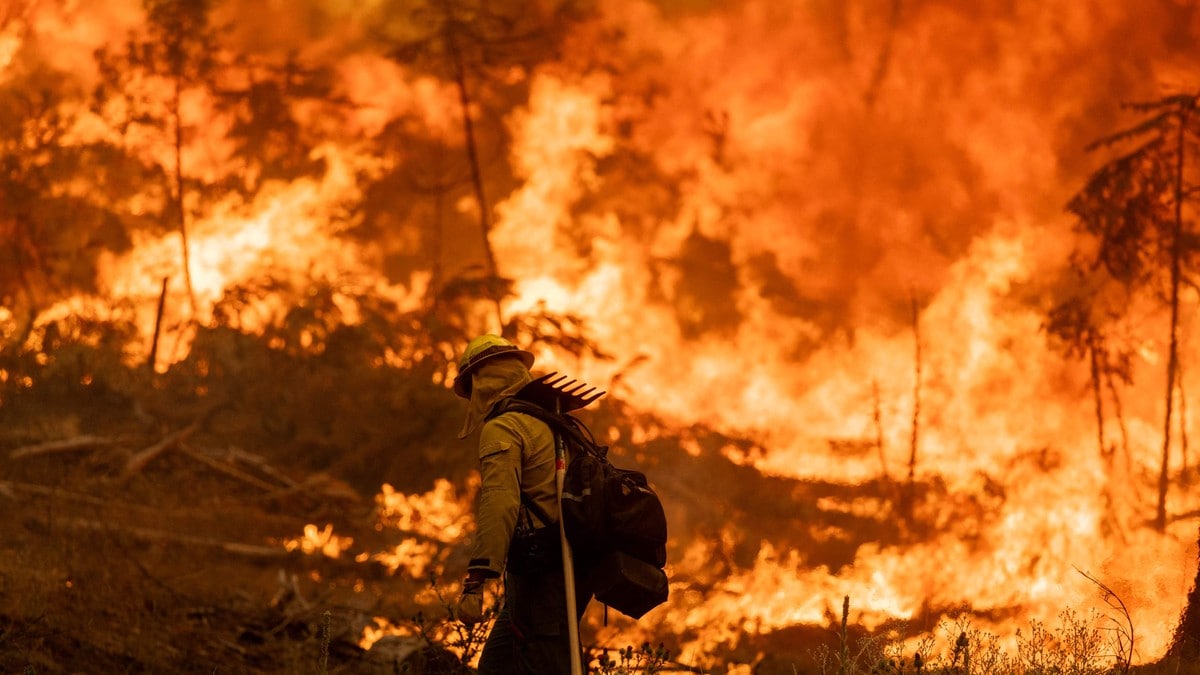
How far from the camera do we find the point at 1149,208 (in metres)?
11.1

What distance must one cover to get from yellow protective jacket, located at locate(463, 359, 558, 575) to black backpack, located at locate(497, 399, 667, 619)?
87 millimetres

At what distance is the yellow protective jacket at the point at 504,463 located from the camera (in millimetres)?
4316

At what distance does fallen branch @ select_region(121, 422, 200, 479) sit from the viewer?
1175 cm

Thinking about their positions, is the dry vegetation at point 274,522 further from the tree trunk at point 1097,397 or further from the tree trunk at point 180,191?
the tree trunk at point 1097,397

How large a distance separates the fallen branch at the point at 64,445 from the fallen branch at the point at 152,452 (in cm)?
48

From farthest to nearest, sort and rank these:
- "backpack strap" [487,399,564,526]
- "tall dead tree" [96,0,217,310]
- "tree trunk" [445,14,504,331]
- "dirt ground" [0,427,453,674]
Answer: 1. "tall dead tree" [96,0,217,310]
2. "tree trunk" [445,14,504,331]
3. "dirt ground" [0,427,453,674]
4. "backpack strap" [487,399,564,526]

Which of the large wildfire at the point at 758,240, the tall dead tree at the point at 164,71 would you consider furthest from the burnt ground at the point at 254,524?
the tall dead tree at the point at 164,71

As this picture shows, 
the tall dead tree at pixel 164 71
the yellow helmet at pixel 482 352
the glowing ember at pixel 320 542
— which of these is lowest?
A: the yellow helmet at pixel 482 352

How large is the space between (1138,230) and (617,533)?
8765 millimetres

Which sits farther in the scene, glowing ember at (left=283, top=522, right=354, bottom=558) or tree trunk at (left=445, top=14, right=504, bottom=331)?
tree trunk at (left=445, top=14, right=504, bottom=331)

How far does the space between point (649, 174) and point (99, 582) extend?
7250 mm

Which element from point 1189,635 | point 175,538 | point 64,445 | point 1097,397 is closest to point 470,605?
point 175,538

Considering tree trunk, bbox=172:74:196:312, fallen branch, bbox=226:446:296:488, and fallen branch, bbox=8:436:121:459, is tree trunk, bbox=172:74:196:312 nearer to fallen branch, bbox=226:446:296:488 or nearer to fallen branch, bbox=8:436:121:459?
fallen branch, bbox=226:446:296:488

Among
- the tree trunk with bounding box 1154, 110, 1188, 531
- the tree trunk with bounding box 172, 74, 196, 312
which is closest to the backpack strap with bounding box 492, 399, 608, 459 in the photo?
the tree trunk with bounding box 1154, 110, 1188, 531
